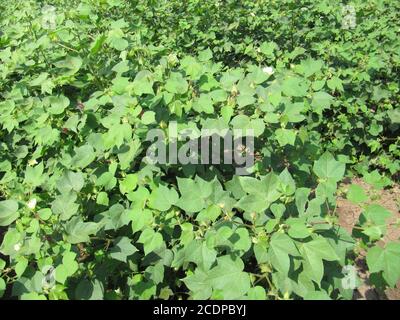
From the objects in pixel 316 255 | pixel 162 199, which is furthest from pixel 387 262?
pixel 162 199

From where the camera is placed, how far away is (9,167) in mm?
2648

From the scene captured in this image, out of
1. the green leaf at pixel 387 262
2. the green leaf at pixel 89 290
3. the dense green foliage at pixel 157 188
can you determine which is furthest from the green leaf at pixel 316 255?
the green leaf at pixel 89 290

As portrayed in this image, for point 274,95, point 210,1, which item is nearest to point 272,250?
point 274,95

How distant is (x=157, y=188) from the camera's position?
1.80m

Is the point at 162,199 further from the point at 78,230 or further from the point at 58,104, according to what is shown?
the point at 58,104

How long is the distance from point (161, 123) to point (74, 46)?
105cm

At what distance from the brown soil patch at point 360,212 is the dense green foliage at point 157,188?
97 centimetres
